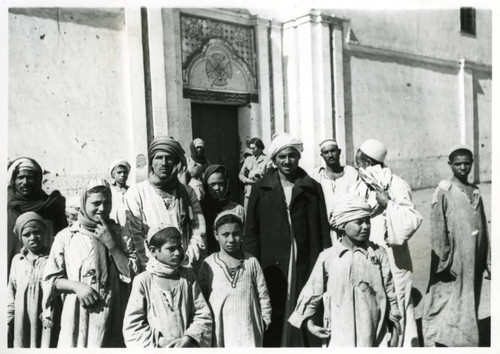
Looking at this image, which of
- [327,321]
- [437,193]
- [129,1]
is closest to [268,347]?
[327,321]

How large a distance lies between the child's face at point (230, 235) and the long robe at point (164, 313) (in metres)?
0.28

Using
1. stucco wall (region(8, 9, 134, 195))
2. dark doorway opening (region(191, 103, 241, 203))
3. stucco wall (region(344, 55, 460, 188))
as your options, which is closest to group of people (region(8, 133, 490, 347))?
stucco wall (region(8, 9, 134, 195))

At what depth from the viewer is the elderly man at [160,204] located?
3277 millimetres

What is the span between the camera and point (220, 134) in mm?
5535

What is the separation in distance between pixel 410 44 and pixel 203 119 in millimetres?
2614

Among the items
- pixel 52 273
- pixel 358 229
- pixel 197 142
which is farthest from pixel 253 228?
pixel 197 142

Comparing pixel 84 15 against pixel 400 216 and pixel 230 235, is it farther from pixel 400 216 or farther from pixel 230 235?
pixel 400 216

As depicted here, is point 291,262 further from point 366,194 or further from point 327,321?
point 366,194

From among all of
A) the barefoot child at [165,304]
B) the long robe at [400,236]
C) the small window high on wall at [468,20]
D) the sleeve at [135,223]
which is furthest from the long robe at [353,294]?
the small window high on wall at [468,20]

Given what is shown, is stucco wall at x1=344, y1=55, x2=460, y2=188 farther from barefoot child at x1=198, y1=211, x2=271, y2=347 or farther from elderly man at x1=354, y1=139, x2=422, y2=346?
barefoot child at x1=198, y1=211, x2=271, y2=347

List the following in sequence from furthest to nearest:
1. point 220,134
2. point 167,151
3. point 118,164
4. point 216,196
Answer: point 220,134 < point 118,164 < point 216,196 < point 167,151

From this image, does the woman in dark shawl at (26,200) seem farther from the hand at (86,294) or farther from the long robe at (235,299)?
the long robe at (235,299)

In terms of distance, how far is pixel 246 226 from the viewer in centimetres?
346

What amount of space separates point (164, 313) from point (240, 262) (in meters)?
0.55
